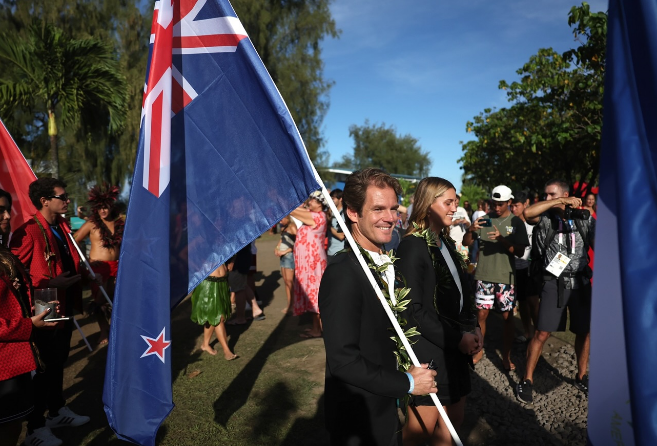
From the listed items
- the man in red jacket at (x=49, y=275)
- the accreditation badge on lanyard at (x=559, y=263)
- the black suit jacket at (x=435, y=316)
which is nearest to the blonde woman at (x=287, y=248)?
the man in red jacket at (x=49, y=275)

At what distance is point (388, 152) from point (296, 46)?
44.2 metres

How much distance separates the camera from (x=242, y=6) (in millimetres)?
23969

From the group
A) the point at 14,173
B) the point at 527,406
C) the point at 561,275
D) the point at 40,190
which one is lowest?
the point at 527,406

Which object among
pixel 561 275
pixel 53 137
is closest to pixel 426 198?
pixel 561 275

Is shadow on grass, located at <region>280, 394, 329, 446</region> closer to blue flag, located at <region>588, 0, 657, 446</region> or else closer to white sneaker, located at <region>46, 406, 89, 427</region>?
white sneaker, located at <region>46, 406, 89, 427</region>

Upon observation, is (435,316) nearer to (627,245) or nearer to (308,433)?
(627,245)

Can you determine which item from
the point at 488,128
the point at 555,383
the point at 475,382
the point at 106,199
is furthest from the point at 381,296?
the point at 488,128

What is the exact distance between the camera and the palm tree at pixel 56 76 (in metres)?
9.92

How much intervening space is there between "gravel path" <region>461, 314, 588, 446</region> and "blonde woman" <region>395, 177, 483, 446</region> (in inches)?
42.8

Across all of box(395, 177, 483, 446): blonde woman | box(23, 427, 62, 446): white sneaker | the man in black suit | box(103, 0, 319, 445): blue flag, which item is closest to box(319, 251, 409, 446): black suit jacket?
the man in black suit

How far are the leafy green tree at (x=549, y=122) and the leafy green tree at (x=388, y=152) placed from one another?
42870 mm

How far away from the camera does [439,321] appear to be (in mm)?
2799

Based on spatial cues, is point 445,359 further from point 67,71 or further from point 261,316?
point 67,71

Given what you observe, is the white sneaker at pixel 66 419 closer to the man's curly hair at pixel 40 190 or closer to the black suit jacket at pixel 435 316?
the man's curly hair at pixel 40 190
